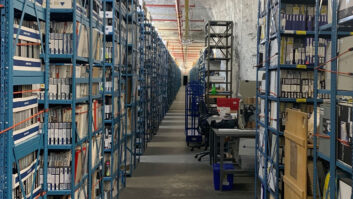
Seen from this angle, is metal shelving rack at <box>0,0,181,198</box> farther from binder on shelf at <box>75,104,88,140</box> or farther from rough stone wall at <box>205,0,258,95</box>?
rough stone wall at <box>205,0,258,95</box>

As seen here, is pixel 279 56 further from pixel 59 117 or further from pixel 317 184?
pixel 59 117

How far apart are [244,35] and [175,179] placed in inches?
198

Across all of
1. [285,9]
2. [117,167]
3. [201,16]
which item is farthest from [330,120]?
[201,16]

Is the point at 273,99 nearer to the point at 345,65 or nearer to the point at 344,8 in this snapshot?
the point at 345,65

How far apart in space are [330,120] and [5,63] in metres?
2.27

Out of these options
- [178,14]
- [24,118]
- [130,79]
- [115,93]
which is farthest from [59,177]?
[178,14]

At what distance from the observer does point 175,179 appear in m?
6.65

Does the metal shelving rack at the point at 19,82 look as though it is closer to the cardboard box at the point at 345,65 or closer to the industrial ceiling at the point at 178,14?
the cardboard box at the point at 345,65

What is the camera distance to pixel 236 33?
1122 centimetres

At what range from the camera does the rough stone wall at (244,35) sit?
9.41m

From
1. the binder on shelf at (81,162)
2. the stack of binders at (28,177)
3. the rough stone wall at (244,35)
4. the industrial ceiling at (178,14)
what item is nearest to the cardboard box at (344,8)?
the stack of binders at (28,177)

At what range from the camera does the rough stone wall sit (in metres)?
9.41

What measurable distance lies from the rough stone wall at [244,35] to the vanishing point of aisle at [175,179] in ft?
8.85

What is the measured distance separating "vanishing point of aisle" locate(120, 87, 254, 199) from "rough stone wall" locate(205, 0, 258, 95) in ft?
8.85
